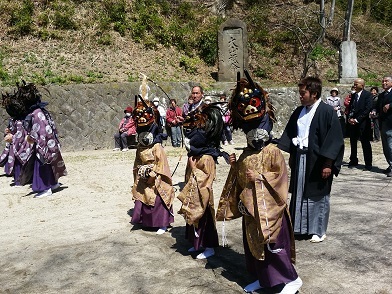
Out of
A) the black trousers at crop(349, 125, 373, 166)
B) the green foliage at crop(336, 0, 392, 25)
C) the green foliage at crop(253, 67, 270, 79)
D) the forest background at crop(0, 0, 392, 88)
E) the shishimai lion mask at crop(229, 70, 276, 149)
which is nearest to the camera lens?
the shishimai lion mask at crop(229, 70, 276, 149)

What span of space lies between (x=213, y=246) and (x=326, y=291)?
1.44 metres

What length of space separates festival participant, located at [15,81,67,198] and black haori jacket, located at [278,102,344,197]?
5.00m

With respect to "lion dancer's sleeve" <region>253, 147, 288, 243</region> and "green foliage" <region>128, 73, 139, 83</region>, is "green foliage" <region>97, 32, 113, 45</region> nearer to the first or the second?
"green foliage" <region>128, 73, 139, 83</region>

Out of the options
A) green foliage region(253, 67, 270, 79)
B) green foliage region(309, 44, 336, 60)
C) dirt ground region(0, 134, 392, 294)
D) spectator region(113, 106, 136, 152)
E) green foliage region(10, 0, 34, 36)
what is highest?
A: green foliage region(10, 0, 34, 36)

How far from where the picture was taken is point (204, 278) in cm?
444

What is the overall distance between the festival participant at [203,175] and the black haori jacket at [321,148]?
864mm

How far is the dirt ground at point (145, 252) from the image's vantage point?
171 inches

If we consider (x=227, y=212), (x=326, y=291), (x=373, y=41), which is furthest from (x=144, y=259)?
(x=373, y=41)

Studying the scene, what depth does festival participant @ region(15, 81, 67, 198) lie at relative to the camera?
845cm

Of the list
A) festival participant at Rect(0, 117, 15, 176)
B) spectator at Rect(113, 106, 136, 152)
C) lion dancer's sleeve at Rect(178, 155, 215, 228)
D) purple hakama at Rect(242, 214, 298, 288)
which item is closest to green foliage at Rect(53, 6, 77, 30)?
spectator at Rect(113, 106, 136, 152)

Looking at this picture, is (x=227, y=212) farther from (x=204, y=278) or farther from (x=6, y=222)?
(x=6, y=222)

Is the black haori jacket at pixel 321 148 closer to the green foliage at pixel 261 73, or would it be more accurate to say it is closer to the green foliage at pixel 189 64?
the green foliage at pixel 189 64

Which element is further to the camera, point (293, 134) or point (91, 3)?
point (91, 3)

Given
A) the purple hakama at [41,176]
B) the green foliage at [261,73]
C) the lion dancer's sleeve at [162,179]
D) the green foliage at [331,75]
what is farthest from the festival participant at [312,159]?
the green foliage at [331,75]
